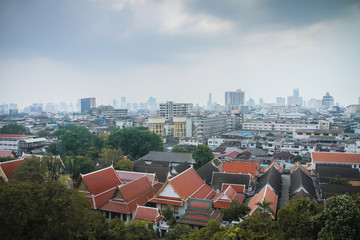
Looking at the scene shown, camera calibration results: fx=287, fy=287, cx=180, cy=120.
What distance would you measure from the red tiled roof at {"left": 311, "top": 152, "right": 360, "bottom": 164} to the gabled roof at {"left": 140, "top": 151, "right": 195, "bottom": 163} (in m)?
13.9

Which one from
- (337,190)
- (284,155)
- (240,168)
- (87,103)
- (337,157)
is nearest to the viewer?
(337,190)

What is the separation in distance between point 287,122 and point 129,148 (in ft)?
170

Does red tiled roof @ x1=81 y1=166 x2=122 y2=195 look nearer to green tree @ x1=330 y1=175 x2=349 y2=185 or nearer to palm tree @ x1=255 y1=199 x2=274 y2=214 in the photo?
palm tree @ x1=255 y1=199 x2=274 y2=214

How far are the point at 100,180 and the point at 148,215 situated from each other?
536cm

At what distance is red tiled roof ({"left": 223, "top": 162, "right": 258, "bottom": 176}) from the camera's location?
28.8 meters

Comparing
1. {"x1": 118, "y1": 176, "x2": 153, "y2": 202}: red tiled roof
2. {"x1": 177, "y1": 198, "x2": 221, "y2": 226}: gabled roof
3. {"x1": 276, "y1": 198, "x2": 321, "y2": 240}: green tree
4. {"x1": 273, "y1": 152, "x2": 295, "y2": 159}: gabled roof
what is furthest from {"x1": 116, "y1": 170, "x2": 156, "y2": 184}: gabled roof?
{"x1": 273, "y1": 152, "x2": 295, "y2": 159}: gabled roof

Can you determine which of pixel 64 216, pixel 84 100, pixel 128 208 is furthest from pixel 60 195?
pixel 84 100

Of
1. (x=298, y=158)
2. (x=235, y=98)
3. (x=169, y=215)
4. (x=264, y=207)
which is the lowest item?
(x=298, y=158)

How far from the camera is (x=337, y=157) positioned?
3070cm

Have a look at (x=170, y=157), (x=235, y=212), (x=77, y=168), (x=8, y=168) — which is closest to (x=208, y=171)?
(x=170, y=157)

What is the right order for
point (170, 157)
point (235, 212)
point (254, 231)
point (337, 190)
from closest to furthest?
point (254, 231), point (235, 212), point (337, 190), point (170, 157)

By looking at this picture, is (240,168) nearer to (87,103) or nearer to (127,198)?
(127,198)

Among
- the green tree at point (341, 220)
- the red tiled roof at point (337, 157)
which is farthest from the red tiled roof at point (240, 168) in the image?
the green tree at point (341, 220)

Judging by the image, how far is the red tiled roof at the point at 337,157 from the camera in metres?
30.0
